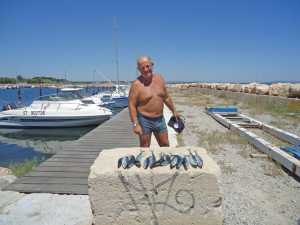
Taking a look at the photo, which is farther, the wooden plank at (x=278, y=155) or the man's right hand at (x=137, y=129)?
the wooden plank at (x=278, y=155)

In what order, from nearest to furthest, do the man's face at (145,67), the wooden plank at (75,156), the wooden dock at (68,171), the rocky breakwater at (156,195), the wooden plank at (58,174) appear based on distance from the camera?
the rocky breakwater at (156,195), the man's face at (145,67), the wooden dock at (68,171), the wooden plank at (58,174), the wooden plank at (75,156)

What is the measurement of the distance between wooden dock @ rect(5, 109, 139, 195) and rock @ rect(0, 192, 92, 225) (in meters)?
0.22

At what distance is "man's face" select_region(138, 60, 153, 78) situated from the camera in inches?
139

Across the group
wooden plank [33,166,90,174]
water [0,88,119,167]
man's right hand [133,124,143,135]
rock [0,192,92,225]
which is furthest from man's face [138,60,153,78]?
water [0,88,119,167]

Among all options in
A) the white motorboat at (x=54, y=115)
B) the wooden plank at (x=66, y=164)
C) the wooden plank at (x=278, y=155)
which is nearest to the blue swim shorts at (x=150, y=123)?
the wooden plank at (x=66, y=164)

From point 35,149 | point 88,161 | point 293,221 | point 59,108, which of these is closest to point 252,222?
point 293,221

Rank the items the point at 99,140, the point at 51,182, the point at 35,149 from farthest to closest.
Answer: the point at 35,149, the point at 99,140, the point at 51,182

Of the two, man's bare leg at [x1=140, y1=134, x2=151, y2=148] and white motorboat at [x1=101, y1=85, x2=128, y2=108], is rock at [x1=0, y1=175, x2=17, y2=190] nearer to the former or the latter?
man's bare leg at [x1=140, y1=134, x2=151, y2=148]

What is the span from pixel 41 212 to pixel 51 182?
42.4 inches

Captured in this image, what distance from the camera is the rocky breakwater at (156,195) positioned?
8.65 feet

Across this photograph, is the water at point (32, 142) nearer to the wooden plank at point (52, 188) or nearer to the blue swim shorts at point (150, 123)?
the wooden plank at point (52, 188)

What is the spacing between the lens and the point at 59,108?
1576 centimetres

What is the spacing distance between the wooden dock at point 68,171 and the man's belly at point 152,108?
164 cm

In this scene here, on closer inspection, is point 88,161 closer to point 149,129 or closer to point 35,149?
point 149,129
